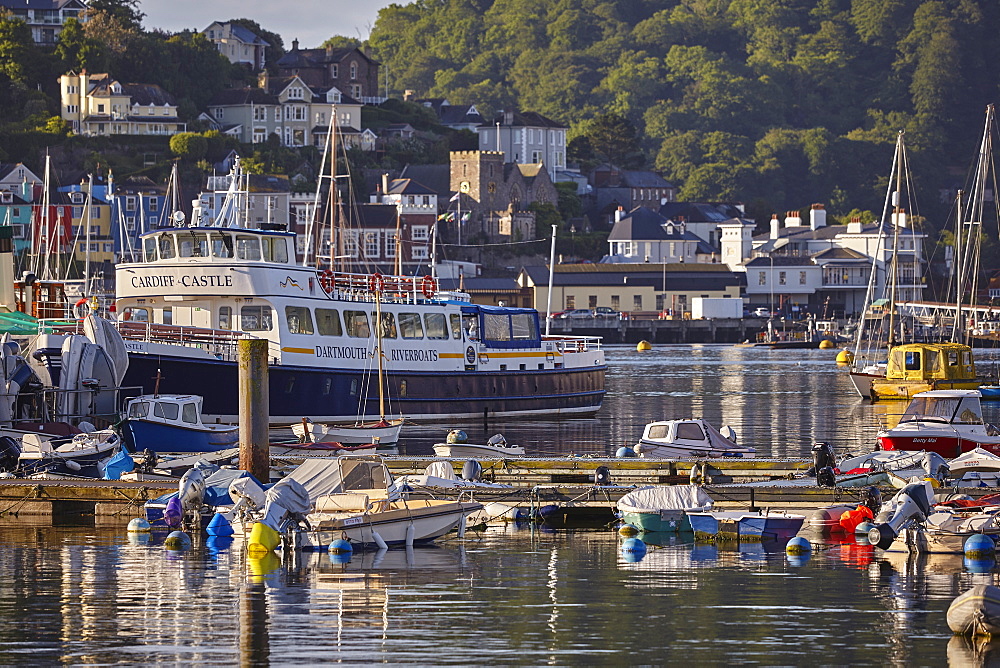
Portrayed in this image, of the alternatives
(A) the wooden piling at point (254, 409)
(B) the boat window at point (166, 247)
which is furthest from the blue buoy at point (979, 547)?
(B) the boat window at point (166, 247)

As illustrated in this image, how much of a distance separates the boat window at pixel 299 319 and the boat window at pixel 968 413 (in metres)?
17.6

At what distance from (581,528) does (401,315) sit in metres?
21.0

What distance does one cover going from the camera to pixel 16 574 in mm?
27875

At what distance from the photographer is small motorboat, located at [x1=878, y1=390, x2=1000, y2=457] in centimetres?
4000

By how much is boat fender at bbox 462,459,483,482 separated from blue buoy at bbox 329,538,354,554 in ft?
16.9

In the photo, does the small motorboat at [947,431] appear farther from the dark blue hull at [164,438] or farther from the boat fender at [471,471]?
the dark blue hull at [164,438]

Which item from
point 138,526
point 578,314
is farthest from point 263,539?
point 578,314

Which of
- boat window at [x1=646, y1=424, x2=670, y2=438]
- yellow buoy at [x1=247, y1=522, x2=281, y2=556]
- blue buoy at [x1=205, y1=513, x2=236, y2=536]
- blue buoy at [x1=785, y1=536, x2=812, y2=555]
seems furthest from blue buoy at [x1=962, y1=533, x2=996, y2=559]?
blue buoy at [x1=205, y1=513, x2=236, y2=536]

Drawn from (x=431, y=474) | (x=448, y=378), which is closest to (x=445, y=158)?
(x=448, y=378)

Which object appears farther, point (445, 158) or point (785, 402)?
point (445, 158)

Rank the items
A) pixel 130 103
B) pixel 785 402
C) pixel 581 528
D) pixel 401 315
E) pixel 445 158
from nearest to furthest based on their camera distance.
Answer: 1. pixel 581 528
2. pixel 401 315
3. pixel 785 402
4. pixel 130 103
5. pixel 445 158

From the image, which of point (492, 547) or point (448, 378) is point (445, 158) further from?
point (492, 547)

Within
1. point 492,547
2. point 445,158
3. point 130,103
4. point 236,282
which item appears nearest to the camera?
point 492,547

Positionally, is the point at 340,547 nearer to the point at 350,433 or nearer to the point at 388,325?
the point at 350,433
